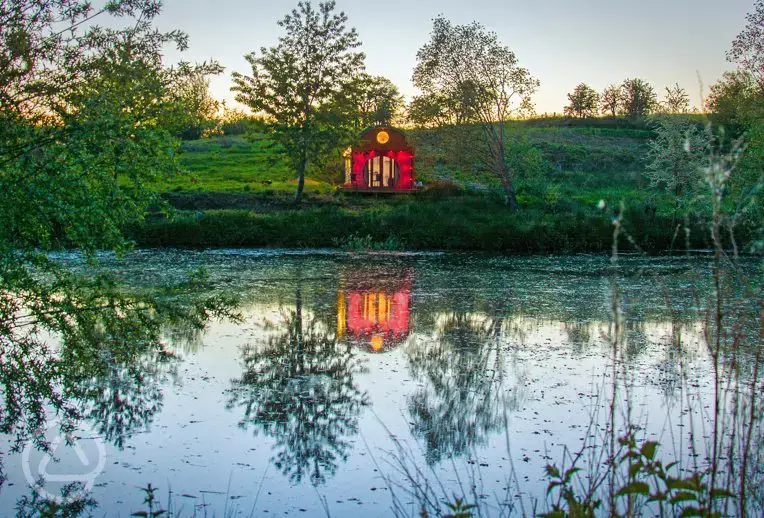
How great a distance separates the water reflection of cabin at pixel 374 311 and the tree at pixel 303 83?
19106 millimetres

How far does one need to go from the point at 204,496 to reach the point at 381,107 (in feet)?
195

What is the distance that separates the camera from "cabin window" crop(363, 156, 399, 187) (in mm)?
46375

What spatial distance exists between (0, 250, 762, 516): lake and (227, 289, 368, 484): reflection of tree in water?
3cm

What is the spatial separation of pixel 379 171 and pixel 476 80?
951 centimetres

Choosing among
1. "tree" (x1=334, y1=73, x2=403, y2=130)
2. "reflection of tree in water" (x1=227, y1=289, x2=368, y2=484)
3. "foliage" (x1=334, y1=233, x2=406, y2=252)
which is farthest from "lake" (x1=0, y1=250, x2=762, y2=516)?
"tree" (x1=334, y1=73, x2=403, y2=130)

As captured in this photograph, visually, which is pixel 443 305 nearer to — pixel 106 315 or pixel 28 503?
pixel 106 315

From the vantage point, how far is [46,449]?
7.23m

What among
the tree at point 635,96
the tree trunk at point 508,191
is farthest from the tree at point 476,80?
the tree at point 635,96

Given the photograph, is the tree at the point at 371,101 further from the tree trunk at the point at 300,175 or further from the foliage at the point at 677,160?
the foliage at the point at 677,160

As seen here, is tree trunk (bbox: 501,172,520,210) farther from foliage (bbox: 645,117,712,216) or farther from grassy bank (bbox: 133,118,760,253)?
foliage (bbox: 645,117,712,216)

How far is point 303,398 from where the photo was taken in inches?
358

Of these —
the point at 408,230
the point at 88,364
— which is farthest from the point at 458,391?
the point at 408,230

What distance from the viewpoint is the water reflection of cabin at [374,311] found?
12.9m

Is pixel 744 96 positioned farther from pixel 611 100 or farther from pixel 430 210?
pixel 611 100
